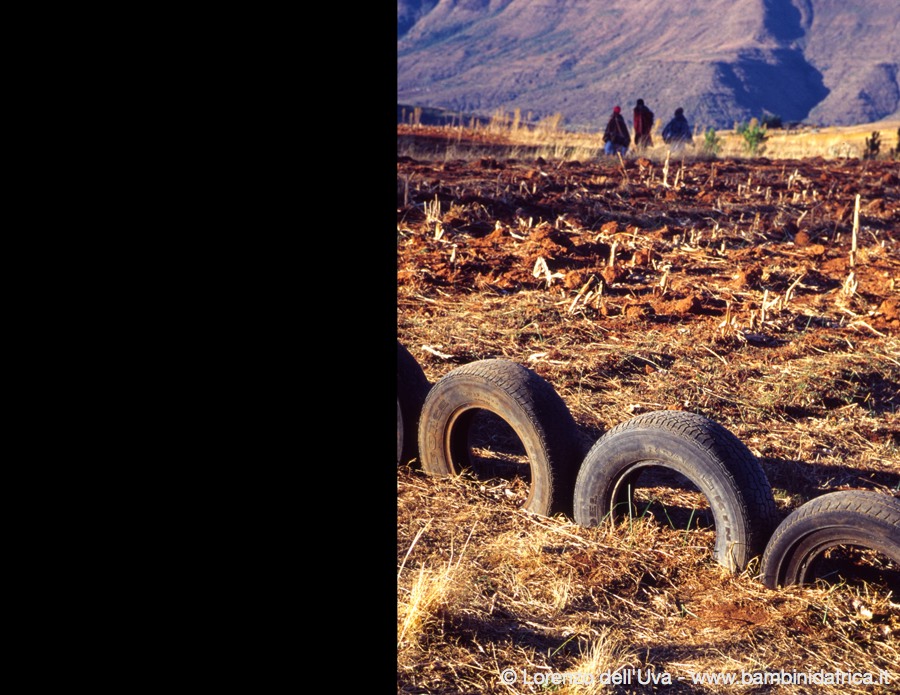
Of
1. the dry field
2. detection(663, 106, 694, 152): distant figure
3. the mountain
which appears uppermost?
the mountain

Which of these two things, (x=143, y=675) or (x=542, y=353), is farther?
(x=542, y=353)

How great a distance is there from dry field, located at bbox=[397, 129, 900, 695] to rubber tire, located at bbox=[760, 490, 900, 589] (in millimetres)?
83

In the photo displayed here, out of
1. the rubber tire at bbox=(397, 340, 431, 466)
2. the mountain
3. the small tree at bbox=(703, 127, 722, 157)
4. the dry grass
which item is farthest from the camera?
the mountain

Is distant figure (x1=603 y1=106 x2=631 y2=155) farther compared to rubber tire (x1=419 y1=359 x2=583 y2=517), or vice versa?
distant figure (x1=603 y1=106 x2=631 y2=155)

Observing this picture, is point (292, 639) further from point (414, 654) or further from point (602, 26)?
point (602, 26)

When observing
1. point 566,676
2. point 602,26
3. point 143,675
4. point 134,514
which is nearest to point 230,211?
point 134,514

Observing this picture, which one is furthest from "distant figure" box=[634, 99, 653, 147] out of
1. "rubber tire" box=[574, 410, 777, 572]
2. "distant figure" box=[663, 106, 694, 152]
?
"rubber tire" box=[574, 410, 777, 572]

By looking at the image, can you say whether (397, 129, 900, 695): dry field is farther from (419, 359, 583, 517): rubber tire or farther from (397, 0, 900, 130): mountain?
(397, 0, 900, 130): mountain

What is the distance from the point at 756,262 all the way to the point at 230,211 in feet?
33.0

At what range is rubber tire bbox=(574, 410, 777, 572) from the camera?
336 centimetres

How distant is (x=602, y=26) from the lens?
18800 cm

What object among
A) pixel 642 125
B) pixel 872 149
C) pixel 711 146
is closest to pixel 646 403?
pixel 642 125

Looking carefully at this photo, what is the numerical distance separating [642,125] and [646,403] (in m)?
19.5

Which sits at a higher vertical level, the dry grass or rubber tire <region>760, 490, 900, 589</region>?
the dry grass
